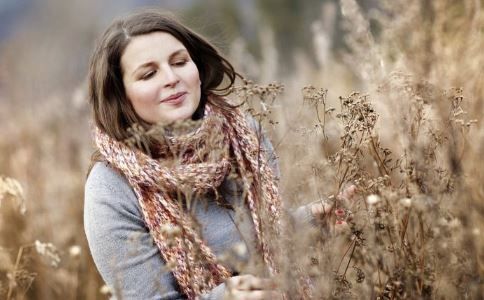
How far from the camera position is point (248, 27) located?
27.3 m

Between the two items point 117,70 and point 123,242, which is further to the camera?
point 117,70

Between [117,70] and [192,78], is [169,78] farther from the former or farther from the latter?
[117,70]

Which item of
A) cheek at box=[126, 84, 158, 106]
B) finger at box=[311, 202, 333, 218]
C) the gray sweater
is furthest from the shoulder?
finger at box=[311, 202, 333, 218]

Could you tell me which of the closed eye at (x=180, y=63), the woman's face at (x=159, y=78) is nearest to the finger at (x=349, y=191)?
the woman's face at (x=159, y=78)

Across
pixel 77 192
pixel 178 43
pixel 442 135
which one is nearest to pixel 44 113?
pixel 77 192

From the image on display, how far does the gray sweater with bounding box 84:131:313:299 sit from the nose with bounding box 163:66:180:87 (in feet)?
1.06

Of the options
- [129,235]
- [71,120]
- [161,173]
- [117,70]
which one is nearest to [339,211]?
[161,173]

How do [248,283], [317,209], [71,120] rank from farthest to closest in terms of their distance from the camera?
[71,120] → [317,209] → [248,283]

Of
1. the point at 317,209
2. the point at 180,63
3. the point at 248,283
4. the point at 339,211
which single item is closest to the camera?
the point at 248,283

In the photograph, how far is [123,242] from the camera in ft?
7.13

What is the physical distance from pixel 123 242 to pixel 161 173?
0.79 feet

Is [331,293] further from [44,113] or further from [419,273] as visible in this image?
[44,113]

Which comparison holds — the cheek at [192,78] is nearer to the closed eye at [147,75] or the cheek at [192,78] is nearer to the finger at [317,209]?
the closed eye at [147,75]

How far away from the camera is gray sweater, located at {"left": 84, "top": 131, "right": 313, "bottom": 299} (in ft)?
7.00
